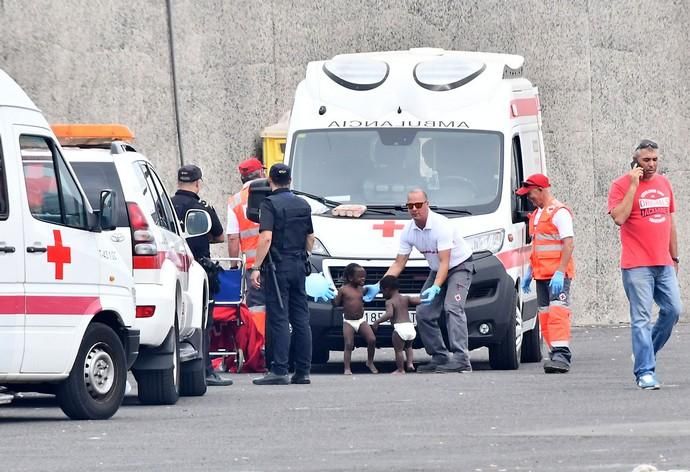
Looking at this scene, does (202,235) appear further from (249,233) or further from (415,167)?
(415,167)

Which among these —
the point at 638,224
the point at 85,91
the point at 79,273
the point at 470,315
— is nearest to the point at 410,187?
the point at 470,315

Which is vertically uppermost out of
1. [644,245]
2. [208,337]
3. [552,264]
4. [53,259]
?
[53,259]

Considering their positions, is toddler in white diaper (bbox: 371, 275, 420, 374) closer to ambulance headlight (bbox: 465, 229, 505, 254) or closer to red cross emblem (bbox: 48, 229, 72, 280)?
ambulance headlight (bbox: 465, 229, 505, 254)

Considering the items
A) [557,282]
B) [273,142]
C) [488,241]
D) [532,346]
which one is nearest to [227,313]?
[488,241]

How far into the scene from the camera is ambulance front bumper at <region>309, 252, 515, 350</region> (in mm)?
17922

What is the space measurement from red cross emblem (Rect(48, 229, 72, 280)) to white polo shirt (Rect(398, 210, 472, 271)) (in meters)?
5.62

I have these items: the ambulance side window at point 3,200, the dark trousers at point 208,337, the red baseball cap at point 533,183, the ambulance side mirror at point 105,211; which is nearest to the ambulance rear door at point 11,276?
the ambulance side window at point 3,200

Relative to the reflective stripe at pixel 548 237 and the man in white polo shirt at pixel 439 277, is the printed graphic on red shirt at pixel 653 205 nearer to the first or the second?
the reflective stripe at pixel 548 237

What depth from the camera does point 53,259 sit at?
1226cm

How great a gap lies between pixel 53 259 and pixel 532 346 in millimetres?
8856

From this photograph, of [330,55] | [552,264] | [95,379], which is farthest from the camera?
[330,55]

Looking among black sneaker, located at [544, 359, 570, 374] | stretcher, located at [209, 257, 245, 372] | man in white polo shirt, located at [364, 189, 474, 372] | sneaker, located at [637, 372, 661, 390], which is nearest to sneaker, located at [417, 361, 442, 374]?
man in white polo shirt, located at [364, 189, 474, 372]

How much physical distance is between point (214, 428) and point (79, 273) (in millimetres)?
1291

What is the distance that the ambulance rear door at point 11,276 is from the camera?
11.9 metres
